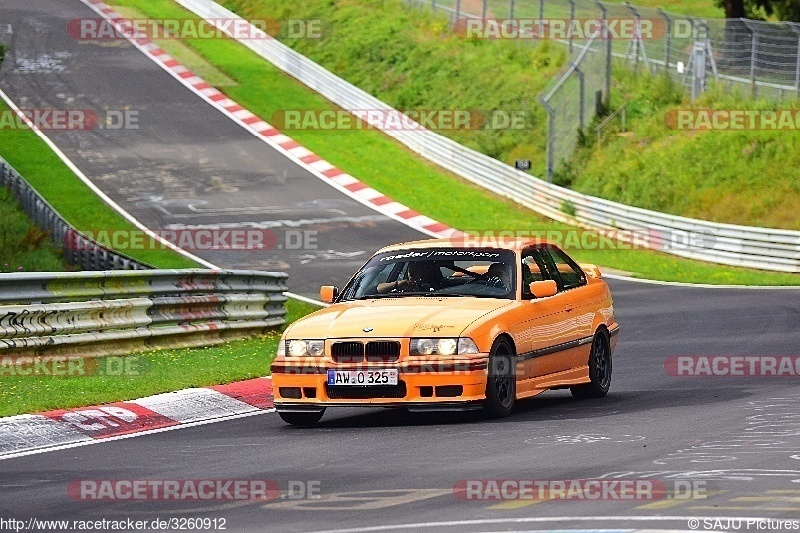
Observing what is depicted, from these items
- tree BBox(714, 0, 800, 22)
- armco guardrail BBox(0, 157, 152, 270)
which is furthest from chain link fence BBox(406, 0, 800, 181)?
armco guardrail BBox(0, 157, 152, 270)

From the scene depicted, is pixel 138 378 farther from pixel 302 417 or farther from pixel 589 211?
pixel 589 211

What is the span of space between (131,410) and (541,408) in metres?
3.31

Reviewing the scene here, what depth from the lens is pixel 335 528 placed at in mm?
7309

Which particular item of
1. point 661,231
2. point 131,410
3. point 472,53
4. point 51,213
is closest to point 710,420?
point 131,410

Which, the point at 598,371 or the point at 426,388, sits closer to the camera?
the point at 426,388

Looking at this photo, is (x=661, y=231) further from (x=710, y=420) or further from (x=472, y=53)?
(x=710, y=420)

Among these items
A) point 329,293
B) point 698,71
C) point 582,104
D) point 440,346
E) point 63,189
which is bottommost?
point 440,346

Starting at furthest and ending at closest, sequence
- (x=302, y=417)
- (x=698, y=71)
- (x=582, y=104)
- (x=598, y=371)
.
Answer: (x=582, y=104) < (x=698, y=71) < (x=598, y=371) < (x=302, y=417)

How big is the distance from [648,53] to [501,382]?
1172 inches

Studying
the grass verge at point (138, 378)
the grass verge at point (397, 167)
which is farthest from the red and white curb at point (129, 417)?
the grass verge at point (397, 167)

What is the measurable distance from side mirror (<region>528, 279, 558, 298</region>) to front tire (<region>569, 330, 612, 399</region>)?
1210 millimetres

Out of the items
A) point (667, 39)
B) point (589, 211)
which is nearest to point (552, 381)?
point (589, 211)

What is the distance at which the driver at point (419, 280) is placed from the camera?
41.3ft

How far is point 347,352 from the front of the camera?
1145 centimetres
